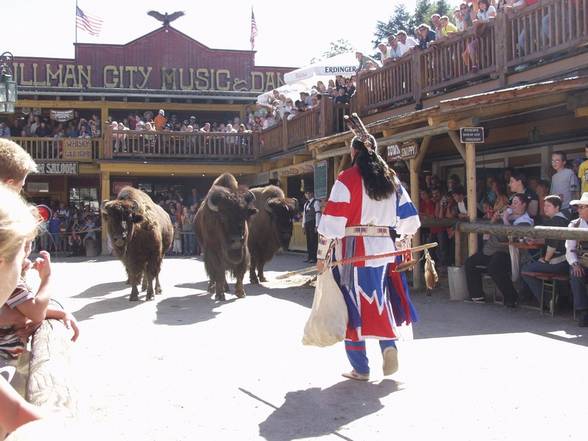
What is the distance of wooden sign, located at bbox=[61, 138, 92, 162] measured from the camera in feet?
87.5

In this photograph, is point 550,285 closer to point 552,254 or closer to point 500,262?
point 552,254

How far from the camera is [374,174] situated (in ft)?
18.6

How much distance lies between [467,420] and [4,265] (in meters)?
3.58

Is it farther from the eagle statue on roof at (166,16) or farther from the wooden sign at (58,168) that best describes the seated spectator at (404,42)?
the eagle statue on roof at (166,16)

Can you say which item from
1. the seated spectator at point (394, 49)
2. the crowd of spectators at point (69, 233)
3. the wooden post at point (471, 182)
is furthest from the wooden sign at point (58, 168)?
the wooden post at point (471, 182)

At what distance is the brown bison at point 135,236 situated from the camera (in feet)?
35.4

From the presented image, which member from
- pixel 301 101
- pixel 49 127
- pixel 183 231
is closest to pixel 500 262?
pixel 301 101

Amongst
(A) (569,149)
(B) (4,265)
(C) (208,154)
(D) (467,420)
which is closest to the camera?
(B) (4,265)

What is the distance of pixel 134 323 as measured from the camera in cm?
880

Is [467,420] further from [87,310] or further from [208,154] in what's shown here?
[208,154]

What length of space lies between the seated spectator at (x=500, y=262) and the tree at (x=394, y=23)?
160ft

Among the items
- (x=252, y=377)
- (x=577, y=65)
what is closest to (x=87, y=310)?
(x=252, y=377)

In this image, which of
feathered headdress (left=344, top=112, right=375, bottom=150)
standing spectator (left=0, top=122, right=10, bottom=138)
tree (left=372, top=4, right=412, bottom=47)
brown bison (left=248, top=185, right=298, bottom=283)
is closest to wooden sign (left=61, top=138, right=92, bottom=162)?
standing spectator (left=0, top=122, right=10, bottom=138)

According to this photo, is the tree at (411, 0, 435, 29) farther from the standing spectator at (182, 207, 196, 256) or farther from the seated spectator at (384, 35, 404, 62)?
the seated spectator at (384, 35, 404, 62)
